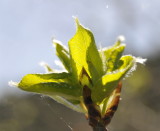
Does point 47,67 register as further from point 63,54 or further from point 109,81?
→ point 109,81

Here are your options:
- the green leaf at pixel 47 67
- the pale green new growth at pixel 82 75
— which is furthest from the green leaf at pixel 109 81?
the green leaf at pixel 47 67

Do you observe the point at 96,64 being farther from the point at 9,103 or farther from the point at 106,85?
the point at 9,103

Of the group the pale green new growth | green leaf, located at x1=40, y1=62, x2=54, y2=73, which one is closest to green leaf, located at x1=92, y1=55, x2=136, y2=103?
the pale green new growth

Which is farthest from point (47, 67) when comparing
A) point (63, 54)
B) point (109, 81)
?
point (109, 81)

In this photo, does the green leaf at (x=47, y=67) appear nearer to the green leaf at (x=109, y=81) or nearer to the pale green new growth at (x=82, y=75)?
the pale green new growth at (x=82, y=75)

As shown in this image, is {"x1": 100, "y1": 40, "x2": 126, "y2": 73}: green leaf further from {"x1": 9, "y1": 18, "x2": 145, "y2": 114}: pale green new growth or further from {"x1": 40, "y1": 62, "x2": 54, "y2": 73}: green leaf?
{"x1": 40, "y1": 62, "x2": 54, "y2": 73}: green leaf

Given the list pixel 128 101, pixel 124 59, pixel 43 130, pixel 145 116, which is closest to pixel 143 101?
pixel 128 101

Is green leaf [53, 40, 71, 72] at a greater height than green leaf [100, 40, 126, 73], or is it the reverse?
green leaf [53, 40, 71, 72]
